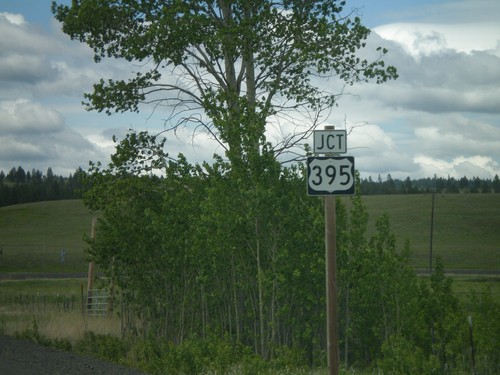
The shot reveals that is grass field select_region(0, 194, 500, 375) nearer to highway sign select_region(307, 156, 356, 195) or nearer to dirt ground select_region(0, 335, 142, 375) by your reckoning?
dirt ground select_region(0, 335, 142, 375)

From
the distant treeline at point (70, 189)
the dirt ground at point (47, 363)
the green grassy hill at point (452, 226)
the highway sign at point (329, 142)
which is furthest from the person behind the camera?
the distant treeline at point (70, 189)

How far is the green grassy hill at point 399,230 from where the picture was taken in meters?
82.9

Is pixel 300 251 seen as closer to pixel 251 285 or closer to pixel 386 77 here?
pixel 251 285

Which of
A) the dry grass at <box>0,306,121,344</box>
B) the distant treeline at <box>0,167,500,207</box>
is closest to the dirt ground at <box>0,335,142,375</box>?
the dry grass at <box>0,306,121,344</box>

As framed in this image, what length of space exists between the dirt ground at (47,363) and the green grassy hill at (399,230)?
47423 millimetres

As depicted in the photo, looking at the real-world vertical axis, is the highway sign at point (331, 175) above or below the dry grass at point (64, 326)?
above

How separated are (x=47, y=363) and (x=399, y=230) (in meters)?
84.4

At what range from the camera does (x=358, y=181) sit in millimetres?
16891

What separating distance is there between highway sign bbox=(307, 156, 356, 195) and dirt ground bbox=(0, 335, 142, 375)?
5552 millimetres

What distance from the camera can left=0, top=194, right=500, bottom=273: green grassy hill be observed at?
272 ft

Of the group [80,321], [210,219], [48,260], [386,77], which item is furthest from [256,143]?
[48,260]

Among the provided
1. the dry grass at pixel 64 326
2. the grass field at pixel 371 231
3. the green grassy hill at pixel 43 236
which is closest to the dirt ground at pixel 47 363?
the dry grass at pixel 64 326

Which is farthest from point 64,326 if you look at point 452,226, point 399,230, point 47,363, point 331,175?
point 452,226

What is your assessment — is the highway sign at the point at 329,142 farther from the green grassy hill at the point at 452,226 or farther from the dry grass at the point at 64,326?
the green grassy hill at the point at 452,226
